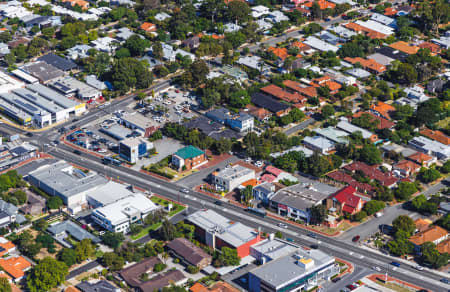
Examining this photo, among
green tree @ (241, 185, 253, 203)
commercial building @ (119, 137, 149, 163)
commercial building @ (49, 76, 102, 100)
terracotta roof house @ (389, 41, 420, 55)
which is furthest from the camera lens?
terracotta roof house @ (389, 41, 420, 55)

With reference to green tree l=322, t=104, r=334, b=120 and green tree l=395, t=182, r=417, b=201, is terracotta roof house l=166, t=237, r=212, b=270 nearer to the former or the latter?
green tree l=395, t=182, r=417, b=201

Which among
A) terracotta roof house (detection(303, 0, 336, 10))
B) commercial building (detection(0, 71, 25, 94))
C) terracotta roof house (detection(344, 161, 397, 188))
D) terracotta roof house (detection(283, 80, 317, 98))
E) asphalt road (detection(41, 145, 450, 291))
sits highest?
terracotta roof house (detection(303, 0, 336, 10))

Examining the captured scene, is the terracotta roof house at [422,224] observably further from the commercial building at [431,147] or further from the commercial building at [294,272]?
the commercial building at [431,147]

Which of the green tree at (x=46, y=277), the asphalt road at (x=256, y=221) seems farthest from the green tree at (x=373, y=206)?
the green tree at (x=46, y=277)

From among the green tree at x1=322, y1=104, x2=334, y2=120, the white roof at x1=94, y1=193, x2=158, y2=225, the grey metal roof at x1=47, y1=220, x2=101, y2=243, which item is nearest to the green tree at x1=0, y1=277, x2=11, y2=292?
the grey metal roof at x1=47, y1=220, x2=101, y2=243

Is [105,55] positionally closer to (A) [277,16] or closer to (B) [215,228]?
(A) [277,16]

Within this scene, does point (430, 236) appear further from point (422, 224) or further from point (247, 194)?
point (247, 194)

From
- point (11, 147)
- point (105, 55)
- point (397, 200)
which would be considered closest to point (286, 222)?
point (397, 200)
